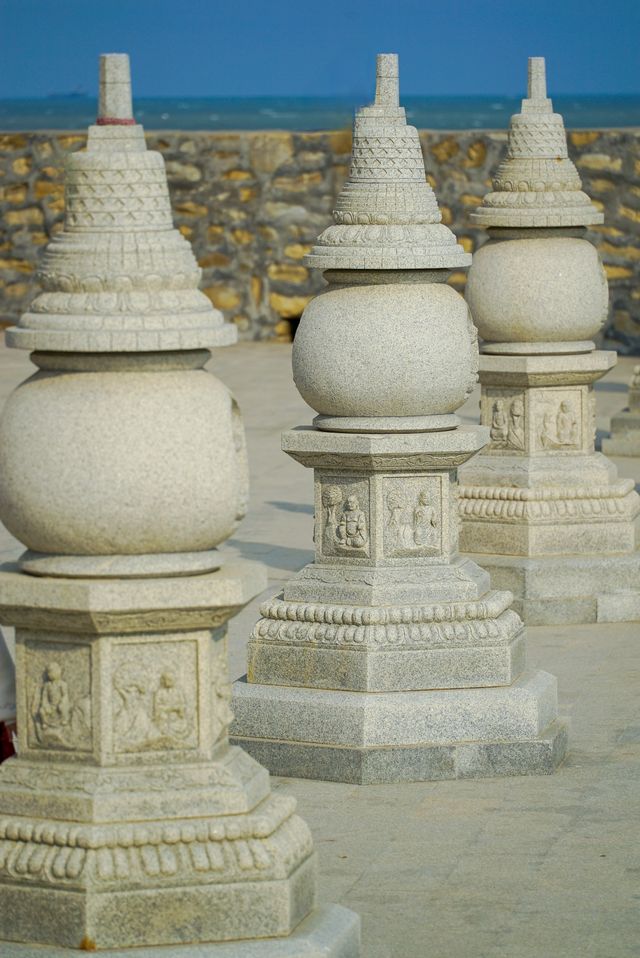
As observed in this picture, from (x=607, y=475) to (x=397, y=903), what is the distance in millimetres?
3950

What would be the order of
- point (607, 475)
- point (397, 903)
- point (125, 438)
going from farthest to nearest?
point (607, 475), point (397, 903), point (125, 438)

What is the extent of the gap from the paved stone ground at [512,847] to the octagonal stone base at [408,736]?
0.06 meters

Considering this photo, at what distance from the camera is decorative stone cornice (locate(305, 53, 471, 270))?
253 inches

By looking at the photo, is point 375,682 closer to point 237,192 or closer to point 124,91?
point 124,91

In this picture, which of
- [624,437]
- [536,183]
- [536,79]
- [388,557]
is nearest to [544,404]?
[536,183]

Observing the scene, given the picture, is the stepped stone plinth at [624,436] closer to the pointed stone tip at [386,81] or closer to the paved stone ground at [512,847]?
the paved stone ground at [512,847]

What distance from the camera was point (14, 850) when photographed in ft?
14.6

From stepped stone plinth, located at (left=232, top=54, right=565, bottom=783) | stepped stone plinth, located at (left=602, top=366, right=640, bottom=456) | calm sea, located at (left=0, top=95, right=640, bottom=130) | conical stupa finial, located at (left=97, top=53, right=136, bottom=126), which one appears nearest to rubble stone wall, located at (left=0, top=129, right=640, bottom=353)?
stepped stone plinth, located at (left=602, top=366, right=640, bottom=456)

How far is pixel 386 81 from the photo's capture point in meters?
6.70

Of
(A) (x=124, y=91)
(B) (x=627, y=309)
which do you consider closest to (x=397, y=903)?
(A) (x=124, y=91)

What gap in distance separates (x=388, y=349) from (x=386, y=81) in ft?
3.18

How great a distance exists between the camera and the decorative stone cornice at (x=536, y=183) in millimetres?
8617

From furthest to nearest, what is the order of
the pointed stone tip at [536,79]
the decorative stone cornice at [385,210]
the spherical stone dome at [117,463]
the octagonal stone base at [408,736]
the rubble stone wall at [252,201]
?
the rubble stone wall at [252,201] → the pointed stone tip at [536,79] → the decorative stone cornice at [385,210] → the octagonal stone base at [408,736] → the spherical stone dome at [117,463]

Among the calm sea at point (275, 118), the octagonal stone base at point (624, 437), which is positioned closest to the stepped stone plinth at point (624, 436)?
the octagonal stone base at point (624, 437)
